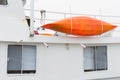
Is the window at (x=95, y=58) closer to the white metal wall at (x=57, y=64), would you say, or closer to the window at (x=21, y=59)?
the white metal wall at (x=57, y=64)

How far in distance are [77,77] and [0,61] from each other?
2541mm

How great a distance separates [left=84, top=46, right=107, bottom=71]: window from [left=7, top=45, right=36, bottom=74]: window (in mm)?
1881

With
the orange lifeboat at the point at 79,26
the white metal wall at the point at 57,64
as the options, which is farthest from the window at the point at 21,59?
the orange lifeboat at the point at 79,26

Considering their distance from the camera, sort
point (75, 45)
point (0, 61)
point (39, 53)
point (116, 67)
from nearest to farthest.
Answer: point (0, 61), point (39, 53), point (75, 45), point (116, 67)

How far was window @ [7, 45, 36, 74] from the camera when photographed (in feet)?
23.8

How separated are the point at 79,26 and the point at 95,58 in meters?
1.36

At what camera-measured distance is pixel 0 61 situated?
705cm

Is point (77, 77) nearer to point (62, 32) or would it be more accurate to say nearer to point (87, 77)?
point (87, 77)

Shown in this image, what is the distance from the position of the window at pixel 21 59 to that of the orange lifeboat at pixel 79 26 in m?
0.95

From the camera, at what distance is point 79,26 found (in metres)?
7.83

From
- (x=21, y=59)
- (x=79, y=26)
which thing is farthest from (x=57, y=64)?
(x=79, y=26)

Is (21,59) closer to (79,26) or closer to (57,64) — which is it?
(57,64)

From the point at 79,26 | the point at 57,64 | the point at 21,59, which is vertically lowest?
the point at 57,64

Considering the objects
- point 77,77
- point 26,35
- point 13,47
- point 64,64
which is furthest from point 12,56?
point 77,77
